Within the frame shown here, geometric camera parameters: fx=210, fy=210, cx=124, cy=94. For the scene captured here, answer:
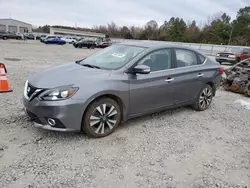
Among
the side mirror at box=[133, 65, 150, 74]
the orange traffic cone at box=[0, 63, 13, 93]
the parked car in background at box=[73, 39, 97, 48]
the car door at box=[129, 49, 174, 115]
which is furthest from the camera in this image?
the parked car in background at box=[73, 39, 97, 48]

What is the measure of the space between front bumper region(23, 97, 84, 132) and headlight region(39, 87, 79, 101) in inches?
2.4

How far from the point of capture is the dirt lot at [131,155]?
8.21 ft

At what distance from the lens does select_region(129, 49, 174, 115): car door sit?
12.0 ft

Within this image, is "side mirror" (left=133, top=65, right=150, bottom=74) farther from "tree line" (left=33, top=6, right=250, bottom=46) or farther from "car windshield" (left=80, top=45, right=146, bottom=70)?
"tree line" (left=33, top=6, right=250, bottom=46)

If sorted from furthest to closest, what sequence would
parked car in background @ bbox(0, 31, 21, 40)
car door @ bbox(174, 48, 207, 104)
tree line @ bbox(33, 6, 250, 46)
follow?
1. tree line @ bbox(33, 6, 250, 46)
2. parked car in background @ bbox(0, 31, 21, 40)
3. car door @ bbox(174, 48, 207, 104)

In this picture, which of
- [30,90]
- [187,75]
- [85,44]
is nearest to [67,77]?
[30,90]

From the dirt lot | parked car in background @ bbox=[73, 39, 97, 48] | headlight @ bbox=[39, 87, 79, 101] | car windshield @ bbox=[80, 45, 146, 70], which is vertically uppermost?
parked car in background @ bbox=[73, 39, 97, 48]

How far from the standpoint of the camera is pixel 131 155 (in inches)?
120

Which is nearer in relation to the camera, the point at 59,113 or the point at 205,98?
the point at 59,113

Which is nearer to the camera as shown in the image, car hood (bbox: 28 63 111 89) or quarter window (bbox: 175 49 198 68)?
car hood (bbox: 28 63 111 89)

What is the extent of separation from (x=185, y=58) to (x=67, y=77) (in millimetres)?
2650

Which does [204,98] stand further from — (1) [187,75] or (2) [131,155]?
(2) [131,155]

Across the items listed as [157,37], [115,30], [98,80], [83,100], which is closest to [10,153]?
[83,100]

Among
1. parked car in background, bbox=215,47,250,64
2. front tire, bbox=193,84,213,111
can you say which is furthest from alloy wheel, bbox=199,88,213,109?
parked car in background, bbox=215,47,250,64
